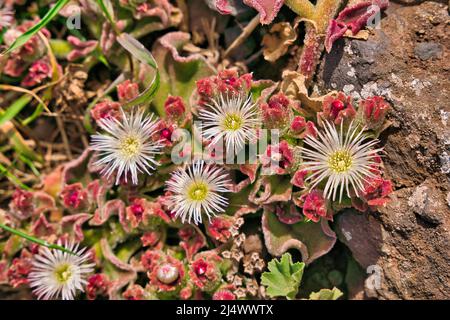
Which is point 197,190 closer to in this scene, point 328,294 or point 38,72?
point 328,294

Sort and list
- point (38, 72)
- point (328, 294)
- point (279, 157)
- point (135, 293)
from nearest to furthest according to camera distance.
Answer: point (279, 157)
point (328, 294)
point (135, 293)
point (38, 72)

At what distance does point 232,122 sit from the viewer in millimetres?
2355

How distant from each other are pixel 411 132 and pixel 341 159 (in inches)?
12.0

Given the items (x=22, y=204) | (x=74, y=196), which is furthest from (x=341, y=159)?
(x=22, y=204)

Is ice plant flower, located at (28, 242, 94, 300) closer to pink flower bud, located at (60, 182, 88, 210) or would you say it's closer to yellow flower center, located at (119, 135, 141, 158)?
pink flower bud, located at (60, 182, 88, 210)

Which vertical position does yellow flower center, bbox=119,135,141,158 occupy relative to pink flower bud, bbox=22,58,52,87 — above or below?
below

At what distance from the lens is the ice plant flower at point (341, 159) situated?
2193 millimetres

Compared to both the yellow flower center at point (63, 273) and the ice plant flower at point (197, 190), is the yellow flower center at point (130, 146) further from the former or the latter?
the yellow flower center at point (63, 273)

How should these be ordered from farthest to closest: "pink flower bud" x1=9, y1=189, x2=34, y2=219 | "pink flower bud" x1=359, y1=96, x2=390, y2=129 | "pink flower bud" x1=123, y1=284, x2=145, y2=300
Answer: "pink flower bud" x1=9, y1=189, x2=34, y2=219
"pink flower bud" x1=123, y1=284, x2=145, y2=300
"pink flower bud" x1=359, y1=96, x2=390, y2=129

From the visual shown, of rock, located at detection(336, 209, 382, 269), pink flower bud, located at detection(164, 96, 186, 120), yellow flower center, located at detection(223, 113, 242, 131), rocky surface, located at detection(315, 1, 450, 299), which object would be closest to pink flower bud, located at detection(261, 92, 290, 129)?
yellow flower center, located at detection(223, 113, 242, 131)

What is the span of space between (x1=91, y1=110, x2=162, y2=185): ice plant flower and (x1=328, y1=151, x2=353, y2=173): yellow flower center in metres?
0.76

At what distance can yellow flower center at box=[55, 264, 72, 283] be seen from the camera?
2.58m

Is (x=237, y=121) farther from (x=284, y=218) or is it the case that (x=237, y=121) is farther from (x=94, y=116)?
(x=94, y=116)

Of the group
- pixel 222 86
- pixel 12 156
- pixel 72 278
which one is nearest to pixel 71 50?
pixel 12 156
